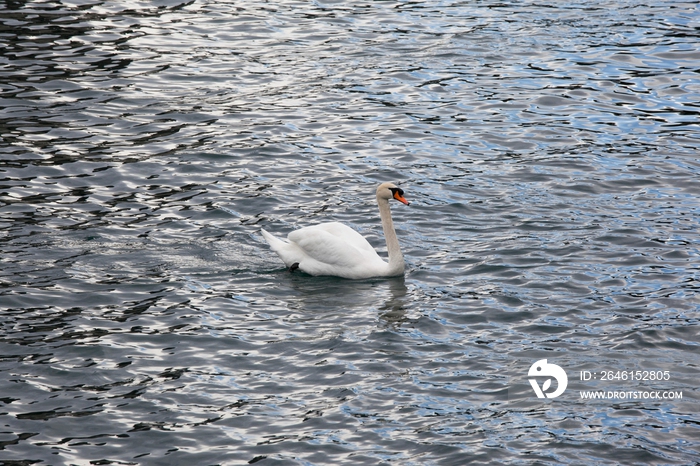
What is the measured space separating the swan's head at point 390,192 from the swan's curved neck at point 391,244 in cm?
7

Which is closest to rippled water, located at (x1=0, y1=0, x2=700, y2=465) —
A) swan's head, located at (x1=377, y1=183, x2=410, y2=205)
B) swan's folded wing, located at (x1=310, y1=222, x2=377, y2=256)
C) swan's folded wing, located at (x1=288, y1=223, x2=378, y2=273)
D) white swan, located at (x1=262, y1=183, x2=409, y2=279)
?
white swan, located at (x1=262, y1=183, x2=409, y2=279)

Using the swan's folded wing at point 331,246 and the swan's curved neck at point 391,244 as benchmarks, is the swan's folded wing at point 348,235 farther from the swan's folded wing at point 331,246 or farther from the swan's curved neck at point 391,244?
the swan's curved neck at point 391,244

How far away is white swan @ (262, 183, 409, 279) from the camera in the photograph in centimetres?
1426

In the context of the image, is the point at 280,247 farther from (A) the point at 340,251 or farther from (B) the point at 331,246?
(A) the point at 340,251

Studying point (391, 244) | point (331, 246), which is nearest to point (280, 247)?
point (331, 246)

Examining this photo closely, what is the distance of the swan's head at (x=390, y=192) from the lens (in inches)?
566

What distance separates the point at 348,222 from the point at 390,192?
1.79 metres

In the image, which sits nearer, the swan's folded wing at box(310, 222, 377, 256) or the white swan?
the white swan

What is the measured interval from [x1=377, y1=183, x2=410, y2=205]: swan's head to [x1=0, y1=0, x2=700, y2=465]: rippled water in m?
1.01

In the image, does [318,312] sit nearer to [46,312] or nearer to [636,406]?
[46,312]

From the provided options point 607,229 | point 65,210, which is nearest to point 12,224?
point 65,210

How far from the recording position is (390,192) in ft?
47.5

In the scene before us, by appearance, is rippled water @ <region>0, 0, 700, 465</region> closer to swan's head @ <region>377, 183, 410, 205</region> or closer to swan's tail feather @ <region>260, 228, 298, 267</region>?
swan's tail feather @ <region>260, 228, 298, 267</region>

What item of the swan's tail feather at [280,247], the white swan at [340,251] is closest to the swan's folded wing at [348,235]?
the white swan at [340,251]
